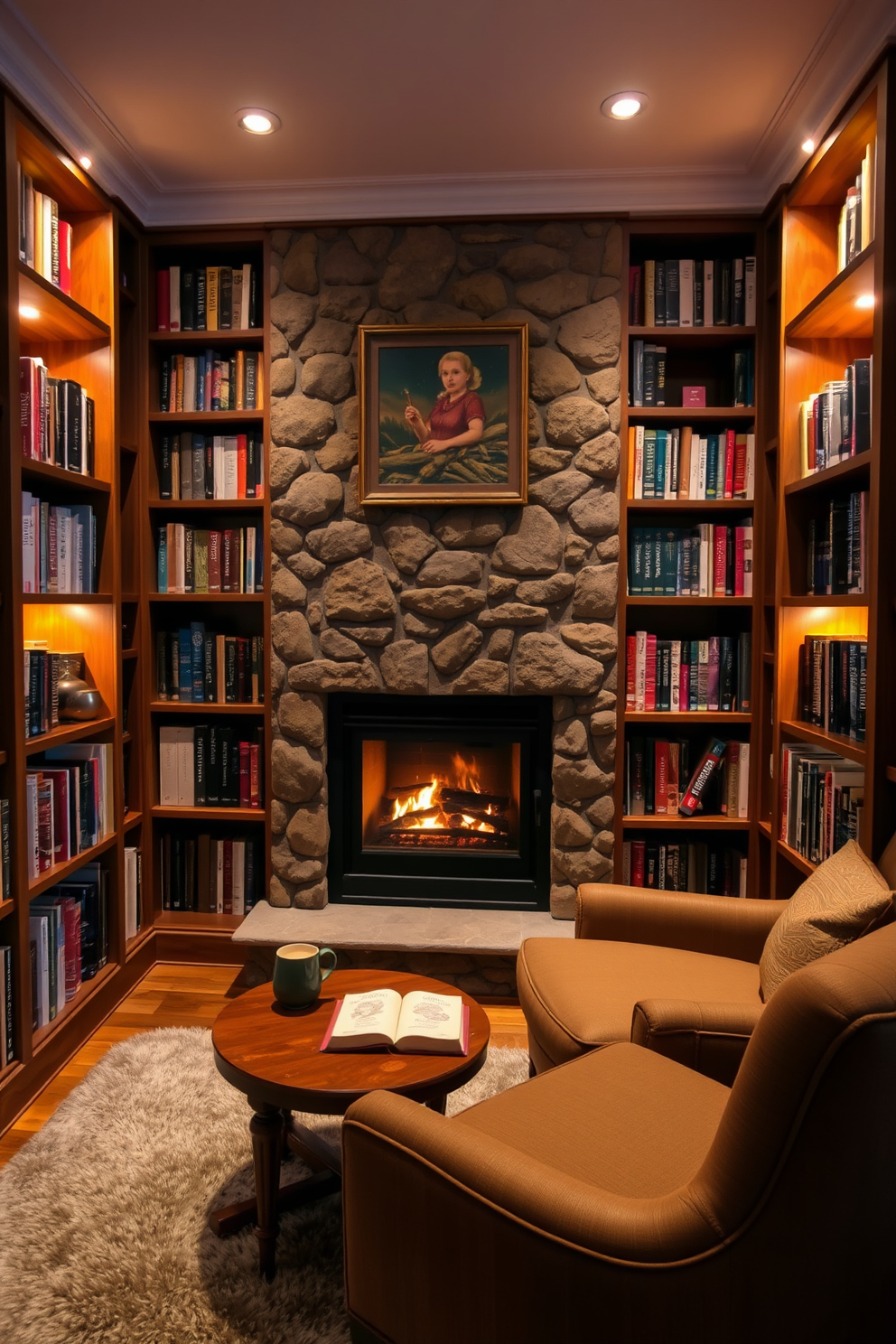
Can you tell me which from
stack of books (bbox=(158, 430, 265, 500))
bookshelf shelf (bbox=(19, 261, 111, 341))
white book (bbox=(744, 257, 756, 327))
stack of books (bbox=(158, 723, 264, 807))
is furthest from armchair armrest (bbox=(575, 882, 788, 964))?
bookshelf shelf (bbox=(19, 261, 111, 341))

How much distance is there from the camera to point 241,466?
3.16 meters

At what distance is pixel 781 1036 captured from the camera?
100 centimetres

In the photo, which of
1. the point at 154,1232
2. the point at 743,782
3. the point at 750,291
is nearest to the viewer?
the point at 154,1232

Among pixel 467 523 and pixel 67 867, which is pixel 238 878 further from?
pixel 467 523

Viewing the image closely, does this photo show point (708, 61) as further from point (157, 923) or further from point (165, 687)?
point (157, 923)

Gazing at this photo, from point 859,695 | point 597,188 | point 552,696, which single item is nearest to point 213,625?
point 552,696

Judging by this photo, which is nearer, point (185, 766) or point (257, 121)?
point (257, 121)

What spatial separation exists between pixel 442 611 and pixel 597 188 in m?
1.49

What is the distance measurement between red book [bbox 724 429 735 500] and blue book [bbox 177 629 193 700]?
2029 millimetres

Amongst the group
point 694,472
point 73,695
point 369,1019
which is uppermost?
point 694,472

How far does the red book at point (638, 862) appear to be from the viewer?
10.3 feet

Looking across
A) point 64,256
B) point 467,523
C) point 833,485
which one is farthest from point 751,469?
point 64,256

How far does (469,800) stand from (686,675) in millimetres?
926

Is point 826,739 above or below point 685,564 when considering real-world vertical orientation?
below
